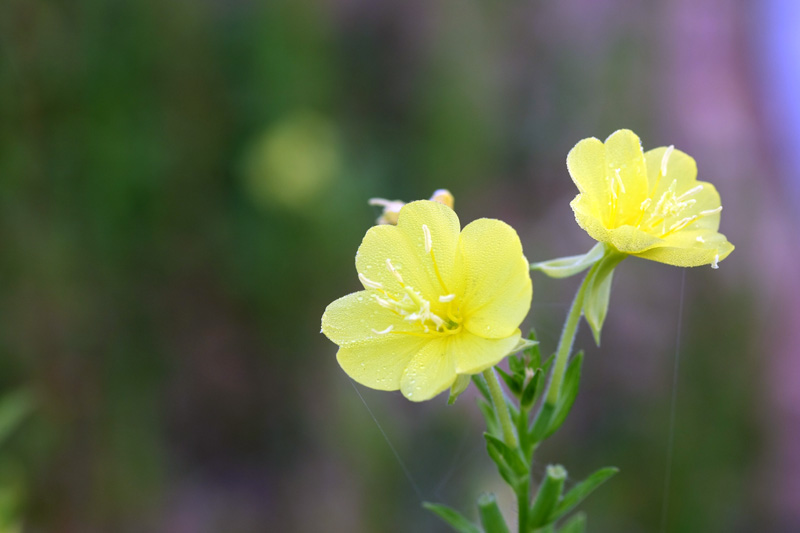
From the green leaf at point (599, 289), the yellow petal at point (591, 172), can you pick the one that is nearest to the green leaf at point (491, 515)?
the green leaf at point (599, 289)

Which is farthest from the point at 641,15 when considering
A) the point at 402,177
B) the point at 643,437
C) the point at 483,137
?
the point at 643,437

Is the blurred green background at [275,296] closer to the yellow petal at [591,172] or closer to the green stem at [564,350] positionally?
the green stem at [564,350]

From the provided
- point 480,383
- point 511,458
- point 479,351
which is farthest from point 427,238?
point 511,458

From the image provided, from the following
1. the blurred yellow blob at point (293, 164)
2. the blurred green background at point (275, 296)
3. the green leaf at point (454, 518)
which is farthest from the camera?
the blurred yellow blob at point (293, 164)

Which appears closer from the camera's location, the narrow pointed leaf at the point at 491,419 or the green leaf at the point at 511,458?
the green leaf at the point at 511,458

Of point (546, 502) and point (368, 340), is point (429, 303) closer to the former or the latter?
point (368, 340)

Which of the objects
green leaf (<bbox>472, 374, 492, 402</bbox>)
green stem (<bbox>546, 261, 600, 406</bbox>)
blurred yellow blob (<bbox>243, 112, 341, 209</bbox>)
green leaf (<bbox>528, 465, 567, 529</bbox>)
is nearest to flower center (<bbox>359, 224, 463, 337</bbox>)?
green leaf (<bbox>472, 374, 492, 402</bbox>)
